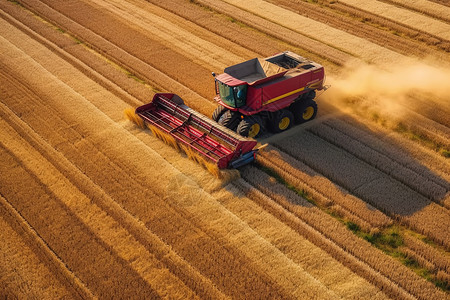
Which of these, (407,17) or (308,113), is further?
(407,17)

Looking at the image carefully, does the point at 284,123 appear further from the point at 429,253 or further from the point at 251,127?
the point at 429,253

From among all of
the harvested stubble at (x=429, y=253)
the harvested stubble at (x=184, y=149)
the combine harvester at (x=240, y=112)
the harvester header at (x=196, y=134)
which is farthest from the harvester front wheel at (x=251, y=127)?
the harvested stubble at (x=429, y=253)

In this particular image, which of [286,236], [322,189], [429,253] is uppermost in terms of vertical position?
[429,253]

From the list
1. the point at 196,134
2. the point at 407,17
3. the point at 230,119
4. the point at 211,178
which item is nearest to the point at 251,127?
the point at 230,119

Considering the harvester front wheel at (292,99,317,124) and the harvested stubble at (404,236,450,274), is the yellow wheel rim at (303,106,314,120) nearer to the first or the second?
the harvester front wheel at (292,99,317,124)

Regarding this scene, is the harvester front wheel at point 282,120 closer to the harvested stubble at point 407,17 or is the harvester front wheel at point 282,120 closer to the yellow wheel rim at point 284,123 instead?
the yellow wheel rim at point 284,123
